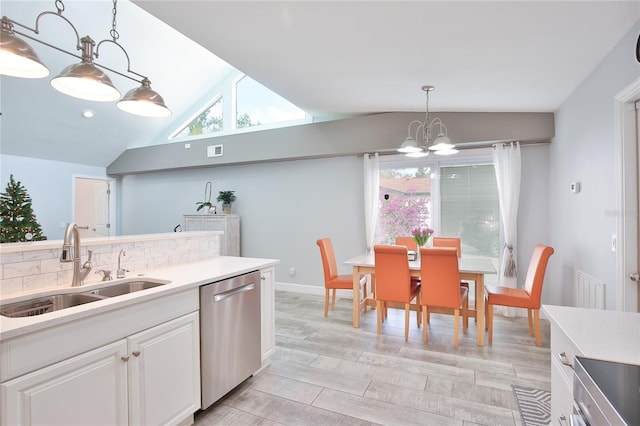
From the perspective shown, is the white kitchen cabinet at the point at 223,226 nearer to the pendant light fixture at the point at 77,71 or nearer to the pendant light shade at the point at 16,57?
the pendant light fixture at the point at 77,71

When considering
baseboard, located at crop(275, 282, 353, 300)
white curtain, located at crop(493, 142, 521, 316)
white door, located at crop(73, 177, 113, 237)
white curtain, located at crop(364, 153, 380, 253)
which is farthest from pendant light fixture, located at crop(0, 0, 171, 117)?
white door, located at crop(73, 177, 113, 237)

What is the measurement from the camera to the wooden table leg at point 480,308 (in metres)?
3.16

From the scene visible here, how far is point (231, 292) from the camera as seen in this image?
2.27 m

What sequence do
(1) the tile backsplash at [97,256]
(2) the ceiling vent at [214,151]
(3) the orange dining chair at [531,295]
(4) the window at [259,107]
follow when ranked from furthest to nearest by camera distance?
1. (2) the ceiling vent at [214,151]
2. (4) the window at [259,107]
3. (3) the orange dining chair at [531,295]
4. (1) the tile backsplash at [97,256]

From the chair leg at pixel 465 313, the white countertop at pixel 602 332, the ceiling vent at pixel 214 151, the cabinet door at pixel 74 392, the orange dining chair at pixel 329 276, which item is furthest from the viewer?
the ceiling vent at pixel 214 151

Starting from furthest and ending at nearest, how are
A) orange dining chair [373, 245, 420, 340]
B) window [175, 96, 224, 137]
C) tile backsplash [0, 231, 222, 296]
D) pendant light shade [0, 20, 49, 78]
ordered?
window [175, 96, 224, 137] → orange dining chair [373, 245, 420, 340] → tile backsplash [0, 231, 222, 296] → pendant light shade [0, 20, 49, 78]

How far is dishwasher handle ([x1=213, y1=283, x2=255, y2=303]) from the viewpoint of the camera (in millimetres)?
2150

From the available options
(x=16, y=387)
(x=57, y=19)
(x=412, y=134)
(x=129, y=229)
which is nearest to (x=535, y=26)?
(x=412, y=134)

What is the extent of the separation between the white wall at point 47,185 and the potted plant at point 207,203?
2.69m

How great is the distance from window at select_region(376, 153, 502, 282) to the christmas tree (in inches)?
158

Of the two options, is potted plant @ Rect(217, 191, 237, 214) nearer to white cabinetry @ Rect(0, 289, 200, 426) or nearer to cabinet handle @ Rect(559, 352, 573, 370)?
white cabinetry @ Rect(0, 289, 200, 426)

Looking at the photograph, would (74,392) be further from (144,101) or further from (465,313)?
(465,313)

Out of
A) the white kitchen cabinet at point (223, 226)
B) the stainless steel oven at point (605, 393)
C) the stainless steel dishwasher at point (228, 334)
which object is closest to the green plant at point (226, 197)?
the white kitchen cabinet at point (223, 226)

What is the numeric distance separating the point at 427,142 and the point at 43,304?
12.1ft
